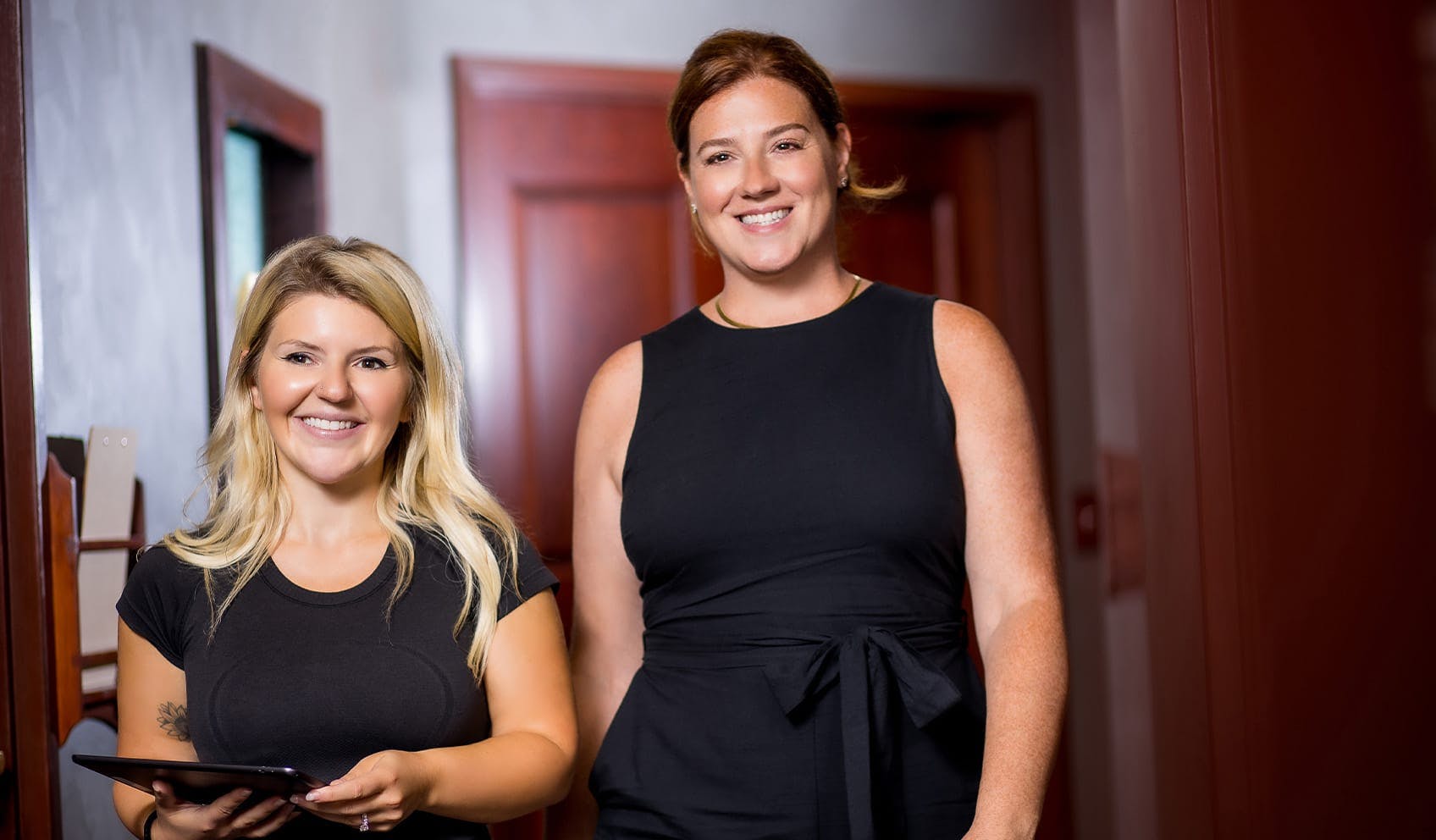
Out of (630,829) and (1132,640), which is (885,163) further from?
(630,829)

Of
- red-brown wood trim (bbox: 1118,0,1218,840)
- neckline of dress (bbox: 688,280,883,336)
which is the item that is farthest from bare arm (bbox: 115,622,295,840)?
red-brown wood trim (bbox: 1118,0,1218,840)

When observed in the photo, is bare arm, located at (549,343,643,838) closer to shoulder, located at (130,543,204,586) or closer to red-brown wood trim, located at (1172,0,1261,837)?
shoulder, located at (130,543,204,586)

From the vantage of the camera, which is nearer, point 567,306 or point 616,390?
point 616,390

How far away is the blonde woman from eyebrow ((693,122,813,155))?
14.7 inches

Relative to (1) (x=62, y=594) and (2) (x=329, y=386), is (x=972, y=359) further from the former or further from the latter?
(1) (x=62, y=594)

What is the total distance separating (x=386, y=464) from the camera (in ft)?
5.30

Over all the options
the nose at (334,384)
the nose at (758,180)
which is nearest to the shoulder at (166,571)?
the nose at (334,384)

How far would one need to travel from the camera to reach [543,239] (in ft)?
10.7

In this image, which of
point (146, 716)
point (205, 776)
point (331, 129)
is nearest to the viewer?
point (205, 776)

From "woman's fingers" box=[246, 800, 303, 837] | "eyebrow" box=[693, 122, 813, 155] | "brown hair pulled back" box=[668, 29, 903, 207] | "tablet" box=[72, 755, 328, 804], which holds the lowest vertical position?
"woman's fingers" box=[246, 800, 303, 837]

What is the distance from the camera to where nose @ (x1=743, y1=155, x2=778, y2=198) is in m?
1.58

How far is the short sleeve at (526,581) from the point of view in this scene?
1485 millimetres

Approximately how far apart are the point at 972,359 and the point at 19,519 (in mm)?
1111

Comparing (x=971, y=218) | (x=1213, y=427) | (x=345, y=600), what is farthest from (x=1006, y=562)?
(x=971, y=218)
